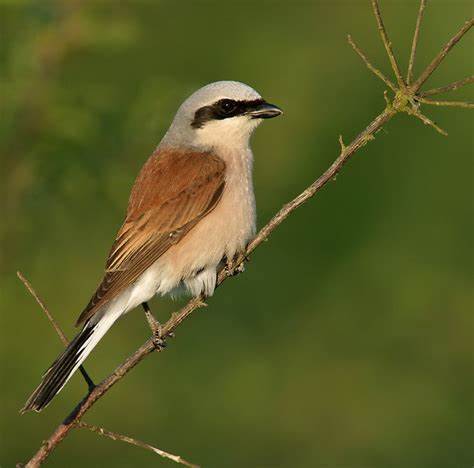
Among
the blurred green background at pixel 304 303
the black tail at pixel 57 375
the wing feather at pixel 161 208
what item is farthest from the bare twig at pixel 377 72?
the blurred green background at pixel 304 303

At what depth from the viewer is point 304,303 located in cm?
712

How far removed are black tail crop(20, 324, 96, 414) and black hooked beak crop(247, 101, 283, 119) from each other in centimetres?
133

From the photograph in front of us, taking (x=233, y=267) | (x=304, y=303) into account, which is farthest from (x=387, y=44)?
(x=304, y=303)

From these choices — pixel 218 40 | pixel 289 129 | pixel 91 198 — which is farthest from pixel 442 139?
pixel 91 198

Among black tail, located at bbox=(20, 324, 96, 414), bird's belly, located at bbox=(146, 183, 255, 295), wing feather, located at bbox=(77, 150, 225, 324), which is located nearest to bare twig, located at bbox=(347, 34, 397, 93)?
bird's belly, located at bbox=(146, 183, 255, 295)

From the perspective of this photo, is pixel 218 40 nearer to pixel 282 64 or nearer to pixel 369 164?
pixel 282 64

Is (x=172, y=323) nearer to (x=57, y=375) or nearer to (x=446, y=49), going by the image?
(x=57, y=375)

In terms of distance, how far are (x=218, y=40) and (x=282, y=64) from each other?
0.57 m

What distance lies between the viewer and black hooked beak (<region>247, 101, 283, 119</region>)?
464 centimetres

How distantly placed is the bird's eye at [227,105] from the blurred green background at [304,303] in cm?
130

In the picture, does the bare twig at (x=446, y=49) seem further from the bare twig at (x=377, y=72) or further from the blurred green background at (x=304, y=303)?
the blurred green background at (x=304, y=303)

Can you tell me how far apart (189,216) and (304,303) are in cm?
271

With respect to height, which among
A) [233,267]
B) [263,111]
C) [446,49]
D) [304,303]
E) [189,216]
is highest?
[446,49]

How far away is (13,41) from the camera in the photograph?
5336 mm
